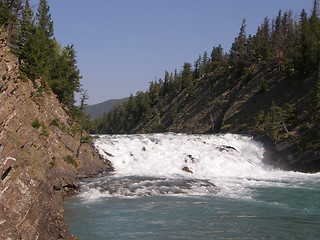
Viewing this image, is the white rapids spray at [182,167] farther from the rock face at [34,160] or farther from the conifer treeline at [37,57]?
the conifer treeline at [37,57]

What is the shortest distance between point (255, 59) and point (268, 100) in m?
21.7

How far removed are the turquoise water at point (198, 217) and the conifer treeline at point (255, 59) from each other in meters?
37.7

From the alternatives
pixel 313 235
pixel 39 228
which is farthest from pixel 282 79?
pixel 39 228

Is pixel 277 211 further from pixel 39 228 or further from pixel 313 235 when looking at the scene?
pixel 39 228

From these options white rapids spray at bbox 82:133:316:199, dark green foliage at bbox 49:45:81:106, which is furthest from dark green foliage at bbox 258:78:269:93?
dark green foliage at bbox 49:45:81:106

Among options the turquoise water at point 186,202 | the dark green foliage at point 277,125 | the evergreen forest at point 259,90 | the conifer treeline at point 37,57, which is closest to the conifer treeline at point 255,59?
the evergreen forest at point 259,90

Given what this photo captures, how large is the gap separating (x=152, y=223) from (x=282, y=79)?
49.8m

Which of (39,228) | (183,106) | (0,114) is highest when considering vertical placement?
(183,106)

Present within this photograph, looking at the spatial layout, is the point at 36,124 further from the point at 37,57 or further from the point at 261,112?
the point at 261,112

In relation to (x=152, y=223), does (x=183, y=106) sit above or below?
above

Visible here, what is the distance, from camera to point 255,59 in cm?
7362

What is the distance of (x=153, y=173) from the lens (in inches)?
1128

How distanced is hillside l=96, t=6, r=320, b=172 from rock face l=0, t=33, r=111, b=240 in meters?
22.4

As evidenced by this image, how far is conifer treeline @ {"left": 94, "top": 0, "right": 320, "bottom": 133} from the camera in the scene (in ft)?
172
